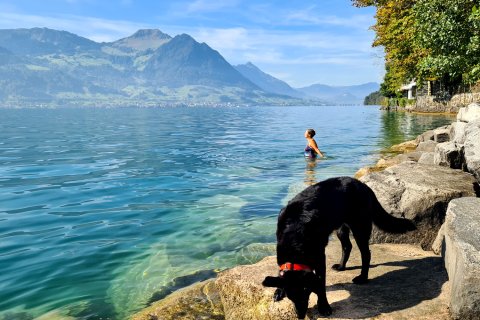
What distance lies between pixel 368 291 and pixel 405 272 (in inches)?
39.9

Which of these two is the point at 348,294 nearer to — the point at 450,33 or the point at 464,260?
the point at 464,260

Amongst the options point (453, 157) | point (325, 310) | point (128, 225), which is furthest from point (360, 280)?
point (128, 225)

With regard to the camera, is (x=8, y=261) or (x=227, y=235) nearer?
(x=8, y=261)

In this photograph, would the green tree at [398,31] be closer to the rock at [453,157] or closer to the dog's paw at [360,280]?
the rock at [453,157]

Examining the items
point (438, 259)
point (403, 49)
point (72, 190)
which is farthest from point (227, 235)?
point (403, 49)

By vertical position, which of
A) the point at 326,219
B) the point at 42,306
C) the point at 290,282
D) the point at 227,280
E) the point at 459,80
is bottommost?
the point at 42,306

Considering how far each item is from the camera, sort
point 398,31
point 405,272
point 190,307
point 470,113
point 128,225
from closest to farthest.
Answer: point 405,272
point 190,307
point 128,225
point 470,113
point 398,31

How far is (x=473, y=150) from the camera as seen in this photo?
1047 centimetres

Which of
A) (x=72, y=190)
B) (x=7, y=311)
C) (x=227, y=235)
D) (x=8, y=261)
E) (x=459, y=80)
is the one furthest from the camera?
(x=459, y=80)

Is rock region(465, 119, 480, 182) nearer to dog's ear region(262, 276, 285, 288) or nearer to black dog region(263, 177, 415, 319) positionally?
black dog region(263, 177, 415, 319)

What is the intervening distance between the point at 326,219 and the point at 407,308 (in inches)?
62.8

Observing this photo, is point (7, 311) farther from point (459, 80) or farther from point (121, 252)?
point (459, 80)

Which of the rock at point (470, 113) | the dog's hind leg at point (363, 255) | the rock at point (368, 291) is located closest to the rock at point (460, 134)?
the rock at point (470, 113)

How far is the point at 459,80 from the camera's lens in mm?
64312
